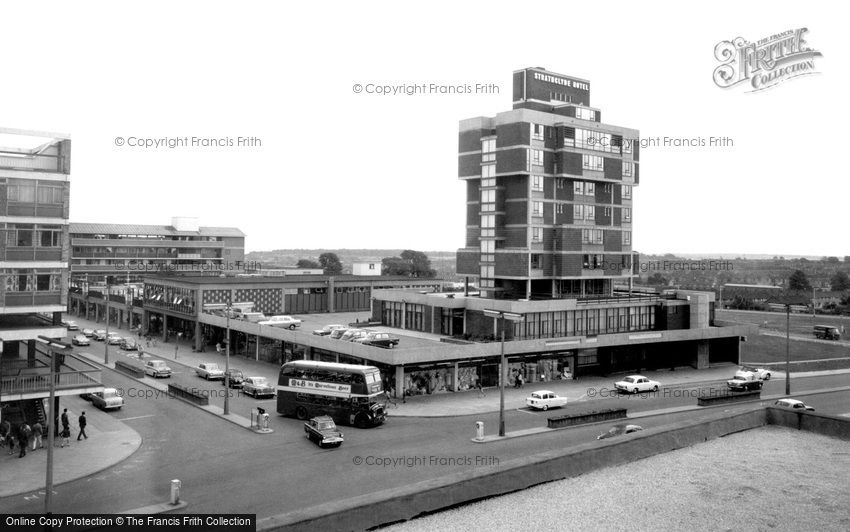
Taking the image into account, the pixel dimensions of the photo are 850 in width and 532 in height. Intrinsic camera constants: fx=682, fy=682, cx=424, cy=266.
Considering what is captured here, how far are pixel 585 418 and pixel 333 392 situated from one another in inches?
642

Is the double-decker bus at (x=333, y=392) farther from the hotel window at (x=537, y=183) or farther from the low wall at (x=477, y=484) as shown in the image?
the hotel window at (x=537, y=183)

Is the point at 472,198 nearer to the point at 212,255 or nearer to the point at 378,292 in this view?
the point at 378,292

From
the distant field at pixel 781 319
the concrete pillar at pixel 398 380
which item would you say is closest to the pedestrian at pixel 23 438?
the concrete pillar at pixel 398 380

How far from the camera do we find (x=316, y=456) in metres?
35.0

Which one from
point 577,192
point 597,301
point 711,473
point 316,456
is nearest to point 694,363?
point 597,301

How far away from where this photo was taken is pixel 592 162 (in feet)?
231

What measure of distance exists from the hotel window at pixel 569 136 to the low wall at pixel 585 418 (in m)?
30.6

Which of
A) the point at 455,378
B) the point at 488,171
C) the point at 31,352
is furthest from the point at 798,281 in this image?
the point at 31,352

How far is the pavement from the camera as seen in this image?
105 feet

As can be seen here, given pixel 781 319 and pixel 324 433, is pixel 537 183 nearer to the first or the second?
pixel 324 433

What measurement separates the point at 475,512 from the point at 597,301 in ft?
186

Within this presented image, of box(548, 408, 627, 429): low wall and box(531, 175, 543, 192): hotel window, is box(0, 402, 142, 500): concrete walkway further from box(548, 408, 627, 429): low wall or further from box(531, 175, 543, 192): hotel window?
box(531, 175, 543, 192): hotel window

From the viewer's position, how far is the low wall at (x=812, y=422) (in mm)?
19453

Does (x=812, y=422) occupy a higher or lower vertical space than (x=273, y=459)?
higher
